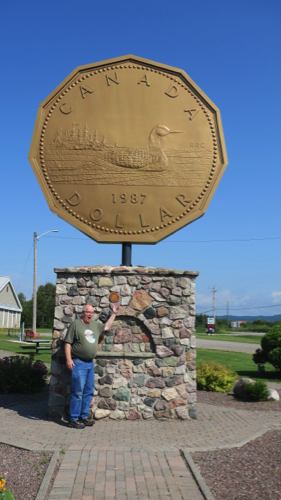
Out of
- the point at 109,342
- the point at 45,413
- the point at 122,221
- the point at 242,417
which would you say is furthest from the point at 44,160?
the point at 242,417

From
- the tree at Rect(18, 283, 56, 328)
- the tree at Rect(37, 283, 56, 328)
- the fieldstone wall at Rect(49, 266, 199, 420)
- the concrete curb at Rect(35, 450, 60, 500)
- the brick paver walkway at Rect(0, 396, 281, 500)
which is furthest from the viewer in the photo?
the tree at Rect(37, 283, 56, 328)

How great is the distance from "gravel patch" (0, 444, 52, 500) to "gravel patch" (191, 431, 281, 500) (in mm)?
1916

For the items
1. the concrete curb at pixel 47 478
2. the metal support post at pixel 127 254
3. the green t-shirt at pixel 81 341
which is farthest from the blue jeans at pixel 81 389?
the metal support post at pixel 127 254

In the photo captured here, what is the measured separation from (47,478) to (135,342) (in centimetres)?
358

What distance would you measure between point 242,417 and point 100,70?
7246 mm

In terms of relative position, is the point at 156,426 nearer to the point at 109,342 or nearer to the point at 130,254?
the point at 109,342

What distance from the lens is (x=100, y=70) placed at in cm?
913

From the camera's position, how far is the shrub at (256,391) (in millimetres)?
10797

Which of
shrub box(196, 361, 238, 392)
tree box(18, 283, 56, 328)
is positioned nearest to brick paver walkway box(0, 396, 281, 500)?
shrub box(196, 361, 238, 392)

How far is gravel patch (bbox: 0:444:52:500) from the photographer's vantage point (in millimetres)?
5025

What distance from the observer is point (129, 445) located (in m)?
6.63

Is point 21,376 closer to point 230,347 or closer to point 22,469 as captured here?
point 22,469

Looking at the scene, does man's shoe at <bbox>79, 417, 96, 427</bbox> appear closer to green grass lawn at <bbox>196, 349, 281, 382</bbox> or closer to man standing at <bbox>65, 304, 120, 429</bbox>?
man standing at <bbox>65, 304, 120, 429</bbox>

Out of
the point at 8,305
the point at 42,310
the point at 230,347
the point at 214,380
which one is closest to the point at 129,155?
the point at 214,380
